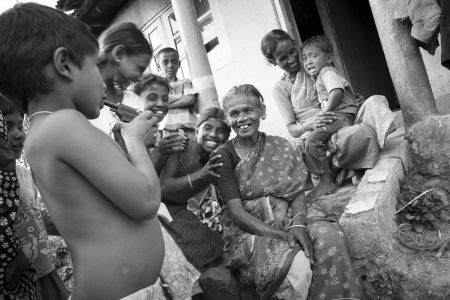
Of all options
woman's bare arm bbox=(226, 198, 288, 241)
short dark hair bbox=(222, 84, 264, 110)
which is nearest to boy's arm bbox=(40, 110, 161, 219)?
woman's bare arm bbox=(226, 198, 288, 241)

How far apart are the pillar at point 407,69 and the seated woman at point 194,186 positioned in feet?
5.47

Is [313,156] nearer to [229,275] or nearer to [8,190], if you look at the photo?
[229,275]

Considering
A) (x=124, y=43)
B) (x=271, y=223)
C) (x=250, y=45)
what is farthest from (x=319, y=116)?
(x=250, y=45)

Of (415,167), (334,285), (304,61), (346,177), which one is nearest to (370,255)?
(334,285)

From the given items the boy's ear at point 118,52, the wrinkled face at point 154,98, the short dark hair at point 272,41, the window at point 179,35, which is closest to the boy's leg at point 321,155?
the short dark hair at point 272,41

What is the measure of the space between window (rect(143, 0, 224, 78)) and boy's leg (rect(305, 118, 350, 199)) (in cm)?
363

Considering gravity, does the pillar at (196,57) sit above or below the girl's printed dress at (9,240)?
above

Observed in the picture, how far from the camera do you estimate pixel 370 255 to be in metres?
2.29

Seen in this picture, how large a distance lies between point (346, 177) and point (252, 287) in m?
1.49

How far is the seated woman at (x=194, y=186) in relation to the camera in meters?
2.35

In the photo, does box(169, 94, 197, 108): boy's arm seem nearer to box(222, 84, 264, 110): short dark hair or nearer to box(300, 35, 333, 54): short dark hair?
box(300, 35, 333, 54): short dark hair

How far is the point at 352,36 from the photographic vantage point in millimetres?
6434

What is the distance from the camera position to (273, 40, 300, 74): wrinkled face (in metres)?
3.58

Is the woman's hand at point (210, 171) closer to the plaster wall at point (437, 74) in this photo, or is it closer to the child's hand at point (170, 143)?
the child's hand at point (170, 143)
